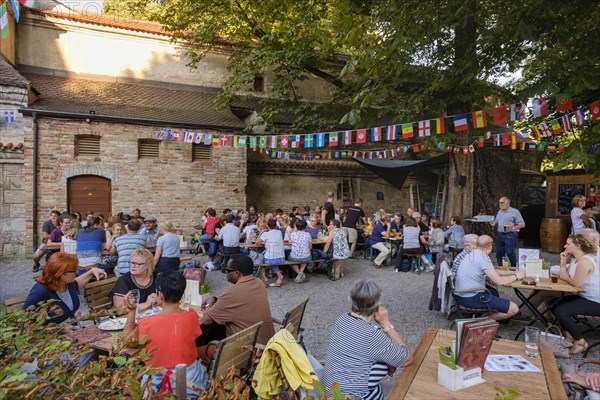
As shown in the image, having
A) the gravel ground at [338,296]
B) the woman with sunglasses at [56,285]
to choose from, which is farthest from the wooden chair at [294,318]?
the woman with sunglasses at [56,285]

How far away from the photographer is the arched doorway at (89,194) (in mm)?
12861

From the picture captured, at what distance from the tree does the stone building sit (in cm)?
247

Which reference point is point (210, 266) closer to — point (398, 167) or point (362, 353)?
point (362, 353)

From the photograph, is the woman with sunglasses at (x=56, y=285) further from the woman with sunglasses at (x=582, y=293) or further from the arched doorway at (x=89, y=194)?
the arched doorway at (x=89, y=194)

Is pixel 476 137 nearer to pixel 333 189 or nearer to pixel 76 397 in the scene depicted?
pixel 333 189

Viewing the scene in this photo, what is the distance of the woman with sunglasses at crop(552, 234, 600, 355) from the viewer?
4.66 m

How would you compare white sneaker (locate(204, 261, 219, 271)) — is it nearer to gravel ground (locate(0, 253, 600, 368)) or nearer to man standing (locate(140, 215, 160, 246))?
gravel ground (locate(0, 253, 600, 368))

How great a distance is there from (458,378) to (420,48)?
9.70 metres

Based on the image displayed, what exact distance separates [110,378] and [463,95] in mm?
10046

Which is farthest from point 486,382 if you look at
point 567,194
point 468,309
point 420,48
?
point 567,194

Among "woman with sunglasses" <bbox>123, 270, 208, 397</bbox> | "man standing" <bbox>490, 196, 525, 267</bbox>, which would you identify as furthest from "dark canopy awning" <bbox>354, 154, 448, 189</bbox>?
"woman with sunglasses" <bbox>123, 270, 208, 397</bbox>

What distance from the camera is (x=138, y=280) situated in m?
4.34


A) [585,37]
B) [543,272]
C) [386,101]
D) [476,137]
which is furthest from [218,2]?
[543,272]

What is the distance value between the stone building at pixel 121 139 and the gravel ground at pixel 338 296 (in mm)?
2928
